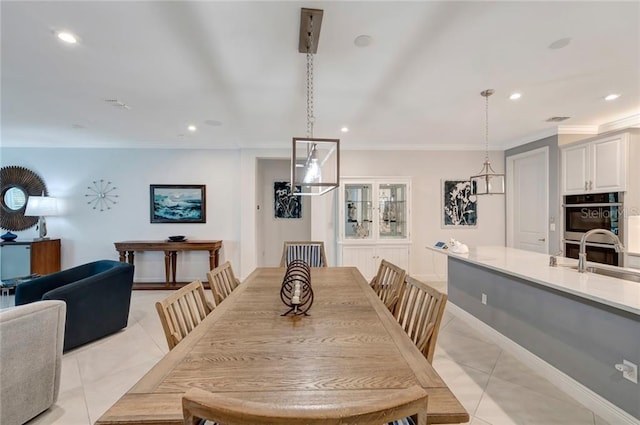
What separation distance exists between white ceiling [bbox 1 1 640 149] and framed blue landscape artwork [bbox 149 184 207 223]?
135 centimetres

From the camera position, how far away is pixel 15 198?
16.8ft

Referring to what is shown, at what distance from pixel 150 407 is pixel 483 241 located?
5716 millimetres

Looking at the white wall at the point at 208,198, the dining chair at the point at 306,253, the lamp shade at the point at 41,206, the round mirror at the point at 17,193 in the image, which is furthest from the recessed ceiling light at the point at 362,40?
the round mirror at the point at 17,193

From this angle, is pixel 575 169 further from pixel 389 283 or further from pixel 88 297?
pixel 88 297

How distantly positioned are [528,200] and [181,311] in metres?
5.45

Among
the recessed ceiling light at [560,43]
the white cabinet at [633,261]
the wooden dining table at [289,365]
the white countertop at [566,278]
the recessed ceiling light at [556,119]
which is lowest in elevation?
the wooden dining table at [289,365]

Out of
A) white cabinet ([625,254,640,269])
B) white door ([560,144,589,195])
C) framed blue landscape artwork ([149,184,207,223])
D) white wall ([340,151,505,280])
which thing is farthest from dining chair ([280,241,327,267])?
white door ([560,144,589,195])

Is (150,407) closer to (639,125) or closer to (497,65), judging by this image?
(497,65)

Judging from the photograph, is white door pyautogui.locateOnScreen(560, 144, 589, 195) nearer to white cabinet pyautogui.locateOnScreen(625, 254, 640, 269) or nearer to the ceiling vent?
white cabinet pyautogui.locateOnScreen(625, 254, 640, 269)

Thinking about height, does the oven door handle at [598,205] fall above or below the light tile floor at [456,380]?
above

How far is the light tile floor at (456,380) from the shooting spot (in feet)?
6.14

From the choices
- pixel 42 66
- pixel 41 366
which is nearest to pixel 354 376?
pixel 41 366

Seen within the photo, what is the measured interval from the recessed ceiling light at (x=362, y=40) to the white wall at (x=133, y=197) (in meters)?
3.73

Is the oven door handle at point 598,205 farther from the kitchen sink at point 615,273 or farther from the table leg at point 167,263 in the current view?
the table leg at point 167,263
